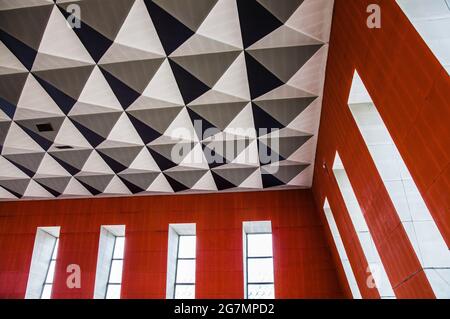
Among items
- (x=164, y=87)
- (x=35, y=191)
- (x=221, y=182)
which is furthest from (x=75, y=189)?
(x=164, y=87)

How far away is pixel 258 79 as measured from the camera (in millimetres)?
12078

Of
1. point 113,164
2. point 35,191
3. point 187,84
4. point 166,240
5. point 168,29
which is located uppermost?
point 35,191

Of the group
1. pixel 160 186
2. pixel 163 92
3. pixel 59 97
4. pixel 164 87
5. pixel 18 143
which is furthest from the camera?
pixel 160 186

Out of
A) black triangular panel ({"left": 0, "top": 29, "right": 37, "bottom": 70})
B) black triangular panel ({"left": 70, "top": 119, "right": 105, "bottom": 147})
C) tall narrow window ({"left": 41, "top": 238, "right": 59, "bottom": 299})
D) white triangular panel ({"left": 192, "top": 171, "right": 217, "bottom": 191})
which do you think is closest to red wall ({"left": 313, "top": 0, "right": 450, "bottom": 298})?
white triangular panel ({"left": 192, "top": 171, "right": 217, "bottom": 191})

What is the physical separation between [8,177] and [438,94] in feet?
71.1

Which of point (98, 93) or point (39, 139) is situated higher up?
point (39, 139)

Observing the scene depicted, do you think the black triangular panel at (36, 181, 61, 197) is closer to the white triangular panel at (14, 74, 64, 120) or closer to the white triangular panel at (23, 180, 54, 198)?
the white triangular panel at (23, 180, 54, 198)

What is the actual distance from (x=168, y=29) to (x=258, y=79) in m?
3.52

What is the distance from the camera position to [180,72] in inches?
477

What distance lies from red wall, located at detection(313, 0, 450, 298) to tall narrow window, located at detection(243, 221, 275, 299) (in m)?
7.26

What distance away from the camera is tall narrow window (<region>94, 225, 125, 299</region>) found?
773 inches

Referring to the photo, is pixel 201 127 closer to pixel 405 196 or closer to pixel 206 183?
pixel 206 183

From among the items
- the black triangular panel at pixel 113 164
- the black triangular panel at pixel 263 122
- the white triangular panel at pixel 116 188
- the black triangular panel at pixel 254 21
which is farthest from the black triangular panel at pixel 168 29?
the white triangular panel at pixel 116 188

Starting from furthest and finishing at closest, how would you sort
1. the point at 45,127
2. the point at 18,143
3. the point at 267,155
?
the point at 18,143, the point at 267,155, the point at 45,127
